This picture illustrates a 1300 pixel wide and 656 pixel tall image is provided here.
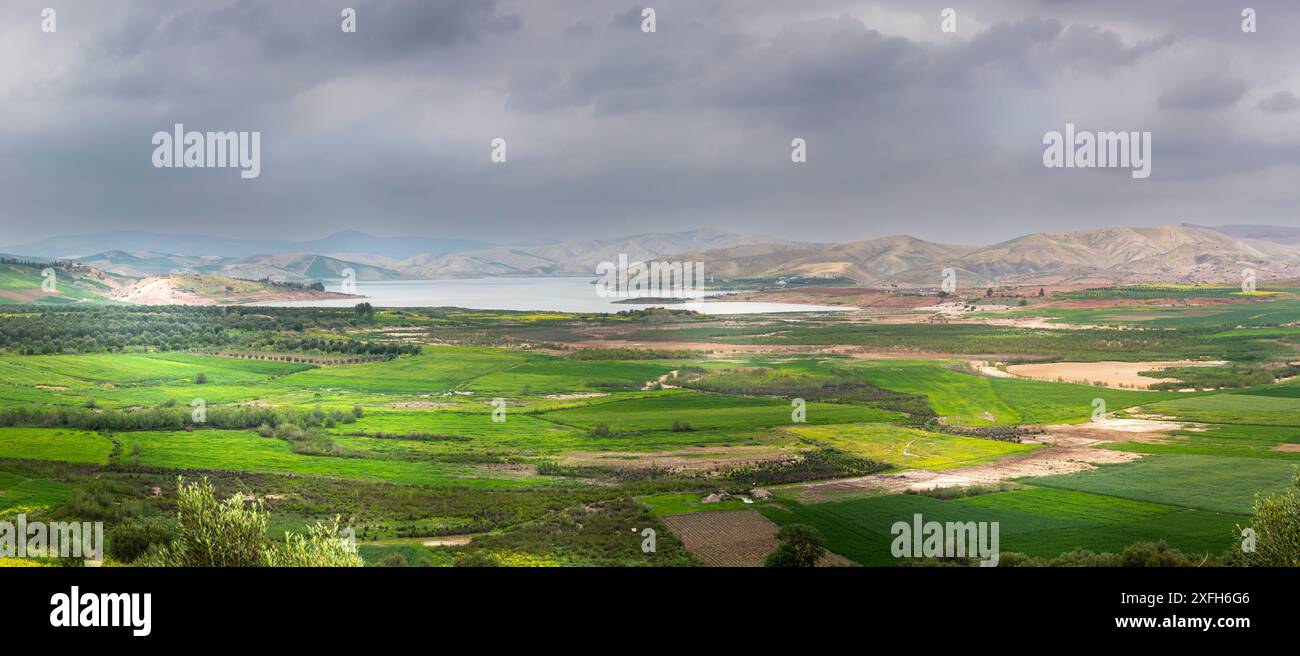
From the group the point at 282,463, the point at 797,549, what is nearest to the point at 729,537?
the point at 797,549

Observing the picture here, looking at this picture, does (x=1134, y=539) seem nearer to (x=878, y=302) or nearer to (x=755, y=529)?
(x=755, y=529)

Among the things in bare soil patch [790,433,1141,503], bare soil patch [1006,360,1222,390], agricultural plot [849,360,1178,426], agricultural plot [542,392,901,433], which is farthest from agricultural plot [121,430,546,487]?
bare soil patch [1006,360,1222,390]

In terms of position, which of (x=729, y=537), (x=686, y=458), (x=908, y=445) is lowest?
(x=729, y=537)

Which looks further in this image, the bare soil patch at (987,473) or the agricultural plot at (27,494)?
the bare soil patch at (987,473)

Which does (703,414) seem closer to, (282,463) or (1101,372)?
(282,463)

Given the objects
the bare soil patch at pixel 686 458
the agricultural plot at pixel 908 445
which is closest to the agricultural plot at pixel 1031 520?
the agricultural plot at pixel 908 445

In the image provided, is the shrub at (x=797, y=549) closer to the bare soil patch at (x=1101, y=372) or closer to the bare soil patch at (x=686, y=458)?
the bare soil patch at (x=686, y=458)

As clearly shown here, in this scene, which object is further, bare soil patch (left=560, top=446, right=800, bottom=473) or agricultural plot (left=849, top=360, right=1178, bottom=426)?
agricultural plot (left=849, top=360, right=1178, bottom=426)

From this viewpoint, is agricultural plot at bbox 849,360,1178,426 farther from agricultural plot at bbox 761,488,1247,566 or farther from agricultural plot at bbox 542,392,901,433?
agricultural plot at bbox 761,488,1247,566

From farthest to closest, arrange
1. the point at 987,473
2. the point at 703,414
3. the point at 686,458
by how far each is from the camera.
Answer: the point at 703,414 → the point at 686,458 → the point at 987,473
